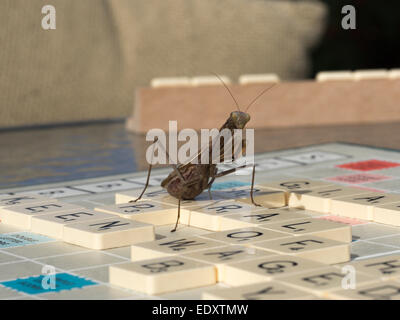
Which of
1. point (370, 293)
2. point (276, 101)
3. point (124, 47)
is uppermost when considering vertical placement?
point (124, 47)

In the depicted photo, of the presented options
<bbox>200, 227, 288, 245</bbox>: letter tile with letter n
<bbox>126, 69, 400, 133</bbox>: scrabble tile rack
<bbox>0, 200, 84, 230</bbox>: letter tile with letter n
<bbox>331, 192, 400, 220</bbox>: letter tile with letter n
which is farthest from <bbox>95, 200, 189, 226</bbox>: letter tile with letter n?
<bbox>126, 69, 400, 133</bbox>: scrabble tile rack

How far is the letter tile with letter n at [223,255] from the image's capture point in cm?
484

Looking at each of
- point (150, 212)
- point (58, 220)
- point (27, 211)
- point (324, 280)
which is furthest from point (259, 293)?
point (27, 211)

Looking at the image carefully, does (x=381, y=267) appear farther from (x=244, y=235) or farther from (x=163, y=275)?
(x=163, y=275)

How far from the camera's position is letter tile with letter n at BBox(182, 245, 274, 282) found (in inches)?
190

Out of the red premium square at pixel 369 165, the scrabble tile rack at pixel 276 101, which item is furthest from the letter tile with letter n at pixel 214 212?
the scrabble tile rack at pixel 276 101

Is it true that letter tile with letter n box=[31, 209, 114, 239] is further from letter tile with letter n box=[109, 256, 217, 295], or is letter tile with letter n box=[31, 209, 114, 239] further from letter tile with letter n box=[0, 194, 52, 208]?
letter tile with letter n box=[109, 256, 217, 295]

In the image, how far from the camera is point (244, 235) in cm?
547

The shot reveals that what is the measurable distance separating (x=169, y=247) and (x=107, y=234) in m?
0.59

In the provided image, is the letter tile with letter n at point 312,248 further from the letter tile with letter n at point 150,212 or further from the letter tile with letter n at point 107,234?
the letter tile with letter n at point 150,212

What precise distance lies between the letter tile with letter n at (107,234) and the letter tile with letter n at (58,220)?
0.34 ft

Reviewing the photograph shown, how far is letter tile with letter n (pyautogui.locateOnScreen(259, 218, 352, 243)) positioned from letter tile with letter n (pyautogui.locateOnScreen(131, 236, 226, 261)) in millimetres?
486

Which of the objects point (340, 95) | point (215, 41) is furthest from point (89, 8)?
point (340, 95)
